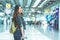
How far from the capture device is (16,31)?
223 inches

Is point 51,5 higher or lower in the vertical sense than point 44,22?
higher

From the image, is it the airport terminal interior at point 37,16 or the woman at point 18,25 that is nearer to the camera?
the woman at point 18,25

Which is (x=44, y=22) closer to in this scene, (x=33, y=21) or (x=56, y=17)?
(x=33, y=21)

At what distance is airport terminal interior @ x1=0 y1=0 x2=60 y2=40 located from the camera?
47.8 ft

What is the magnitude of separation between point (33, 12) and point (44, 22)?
1.31m

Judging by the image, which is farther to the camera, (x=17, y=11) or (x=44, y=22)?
(x=44, y=22)

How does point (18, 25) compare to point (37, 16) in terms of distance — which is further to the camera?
point (37, 16)

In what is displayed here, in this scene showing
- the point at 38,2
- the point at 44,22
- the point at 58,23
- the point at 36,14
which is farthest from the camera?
the point at 58,23

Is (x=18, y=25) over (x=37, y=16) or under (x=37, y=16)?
under

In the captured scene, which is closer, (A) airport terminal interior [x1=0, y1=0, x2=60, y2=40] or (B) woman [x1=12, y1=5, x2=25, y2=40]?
(B) woman [x1=12, y1=5, x2=25, y2=40]

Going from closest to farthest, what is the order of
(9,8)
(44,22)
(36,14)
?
(9,8), (44,22), (36,14)

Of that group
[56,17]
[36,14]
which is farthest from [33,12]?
[56,17]

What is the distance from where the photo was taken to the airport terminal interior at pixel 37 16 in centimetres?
1456

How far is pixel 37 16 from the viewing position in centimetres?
1755
